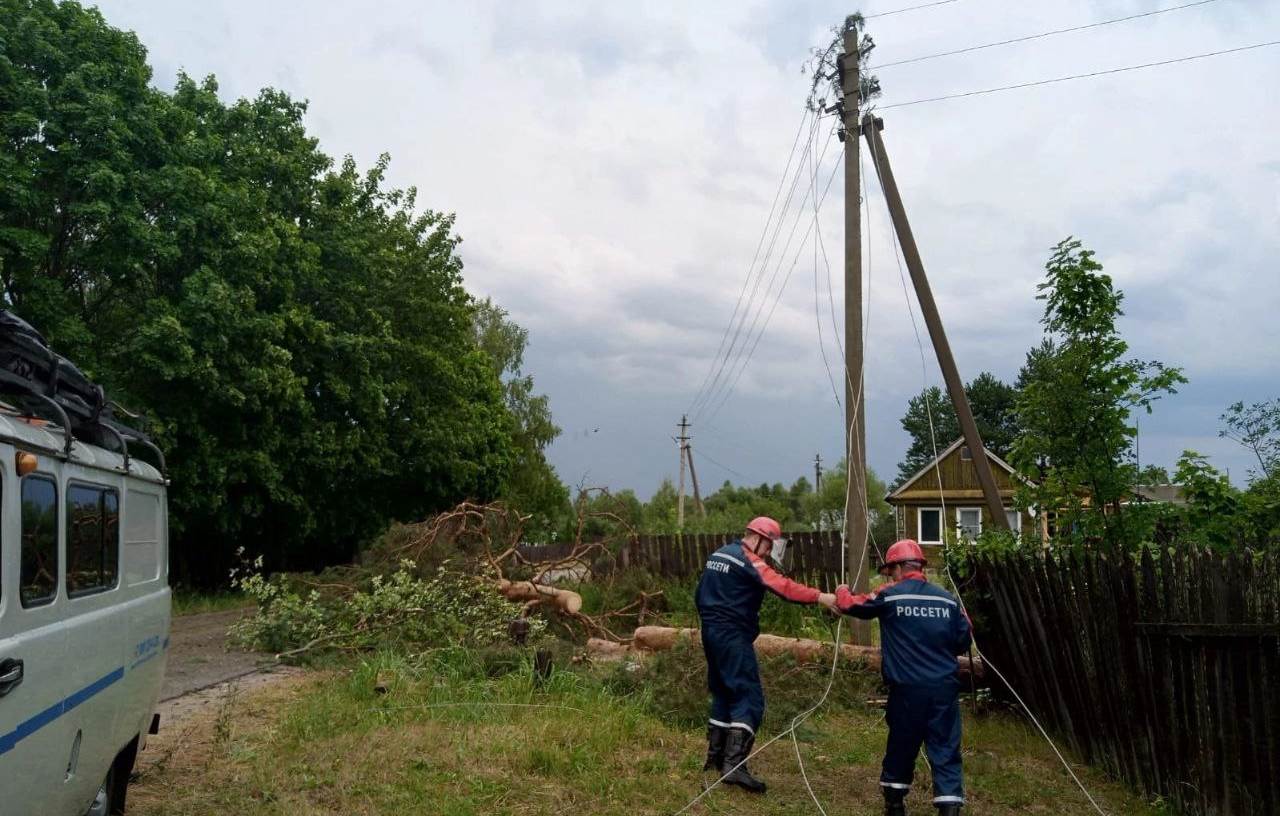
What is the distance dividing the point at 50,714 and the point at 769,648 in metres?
8.58

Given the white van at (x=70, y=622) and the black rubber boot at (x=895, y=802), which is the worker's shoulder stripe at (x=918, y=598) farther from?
the white van at (x=70, y=622)

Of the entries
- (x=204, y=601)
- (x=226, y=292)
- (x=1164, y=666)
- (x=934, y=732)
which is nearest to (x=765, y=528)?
(x=934, y=732)

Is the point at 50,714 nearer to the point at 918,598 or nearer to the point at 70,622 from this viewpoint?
the point at 70,622

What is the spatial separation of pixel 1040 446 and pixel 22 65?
1749cm

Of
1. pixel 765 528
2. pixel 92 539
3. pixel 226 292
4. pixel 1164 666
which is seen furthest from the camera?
pixel 226 292

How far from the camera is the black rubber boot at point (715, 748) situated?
760 centimetres

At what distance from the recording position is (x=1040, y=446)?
9.50 metres

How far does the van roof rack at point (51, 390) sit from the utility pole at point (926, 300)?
863 centimetres

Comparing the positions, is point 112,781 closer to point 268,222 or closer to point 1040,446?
point 1040,446

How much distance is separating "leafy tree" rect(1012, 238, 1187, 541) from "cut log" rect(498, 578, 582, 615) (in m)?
6.76

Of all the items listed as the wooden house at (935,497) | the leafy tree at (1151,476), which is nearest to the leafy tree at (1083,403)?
the leafy tree at (1151,476)

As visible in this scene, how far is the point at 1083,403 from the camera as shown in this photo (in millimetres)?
9078

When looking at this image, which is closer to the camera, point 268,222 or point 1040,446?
point 1040,446

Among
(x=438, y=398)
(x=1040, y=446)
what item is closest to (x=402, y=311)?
(x=438, y=398)
